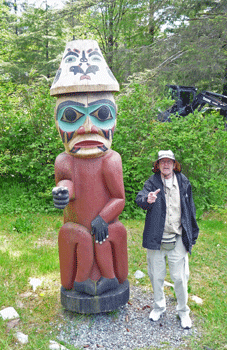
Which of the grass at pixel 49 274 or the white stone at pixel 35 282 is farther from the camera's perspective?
the white stone at pixel 35 282

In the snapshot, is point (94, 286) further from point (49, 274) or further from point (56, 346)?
point (49, 274)

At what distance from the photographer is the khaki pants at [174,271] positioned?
297 centimetres

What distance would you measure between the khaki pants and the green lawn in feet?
1.30

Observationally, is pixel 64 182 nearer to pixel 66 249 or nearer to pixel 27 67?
pixel 66 249

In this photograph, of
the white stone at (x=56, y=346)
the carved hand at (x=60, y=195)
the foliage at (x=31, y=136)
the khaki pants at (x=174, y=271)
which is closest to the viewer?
the carved hand at (x=60, y=195)

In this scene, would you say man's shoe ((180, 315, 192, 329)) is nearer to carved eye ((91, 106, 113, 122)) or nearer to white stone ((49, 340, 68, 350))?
white stone ((49, 340, 68, 350))

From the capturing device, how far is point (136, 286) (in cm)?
392

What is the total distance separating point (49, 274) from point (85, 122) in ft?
7.34

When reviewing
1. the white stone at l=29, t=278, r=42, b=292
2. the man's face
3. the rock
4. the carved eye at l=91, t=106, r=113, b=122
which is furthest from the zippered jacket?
the white stone at l=29, t=278, r=42, b=292

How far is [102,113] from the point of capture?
9.53 feet

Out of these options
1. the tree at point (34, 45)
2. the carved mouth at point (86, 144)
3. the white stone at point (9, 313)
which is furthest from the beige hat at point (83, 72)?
the tree at point (34, 45)

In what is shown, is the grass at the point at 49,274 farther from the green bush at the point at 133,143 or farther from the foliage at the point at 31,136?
the foliage at the point at 31,136

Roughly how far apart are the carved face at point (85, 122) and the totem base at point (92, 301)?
1349 millimetres

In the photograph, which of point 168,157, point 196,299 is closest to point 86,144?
point 168,157
